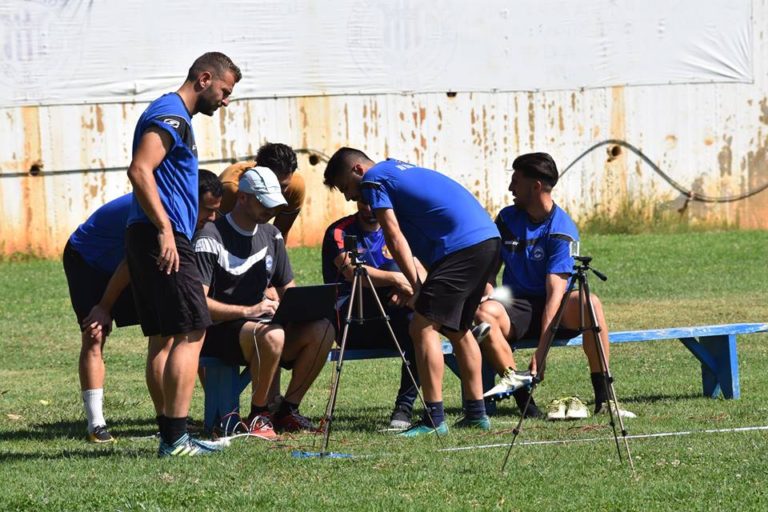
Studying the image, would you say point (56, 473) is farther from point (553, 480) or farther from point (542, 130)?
point (542, 130)

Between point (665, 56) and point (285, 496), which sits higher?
point (665, 56)

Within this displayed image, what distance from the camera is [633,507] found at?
5.23 metres

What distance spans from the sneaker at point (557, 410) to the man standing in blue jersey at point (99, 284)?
6.82 ft

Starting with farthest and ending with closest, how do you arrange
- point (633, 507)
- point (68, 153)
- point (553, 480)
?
point (68, 153)
point (553, 480)
point (633, 507)

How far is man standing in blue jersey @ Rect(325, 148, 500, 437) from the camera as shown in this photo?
706 centimetres

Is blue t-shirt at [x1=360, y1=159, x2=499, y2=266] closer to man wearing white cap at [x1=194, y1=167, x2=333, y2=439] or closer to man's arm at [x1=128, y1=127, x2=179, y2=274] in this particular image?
man wearing white cap at [x1=194, y1=167, x2=333, y2=439]

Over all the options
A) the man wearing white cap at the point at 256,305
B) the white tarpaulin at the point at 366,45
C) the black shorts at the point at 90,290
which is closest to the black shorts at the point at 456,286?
the man wearing white cap at the point at 256,305

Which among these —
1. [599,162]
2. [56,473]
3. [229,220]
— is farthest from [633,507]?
[599,162]

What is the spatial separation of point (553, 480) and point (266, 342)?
2072mm

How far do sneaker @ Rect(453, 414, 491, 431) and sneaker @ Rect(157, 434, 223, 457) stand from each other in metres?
1.47

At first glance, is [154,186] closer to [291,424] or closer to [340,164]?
[340,164]

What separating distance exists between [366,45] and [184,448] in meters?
12.4

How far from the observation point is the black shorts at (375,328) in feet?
26.0

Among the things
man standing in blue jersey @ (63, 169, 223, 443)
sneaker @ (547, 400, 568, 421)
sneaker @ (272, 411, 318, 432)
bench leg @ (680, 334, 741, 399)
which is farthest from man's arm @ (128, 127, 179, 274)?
bench leg @ (680, 334, 741, 399)
